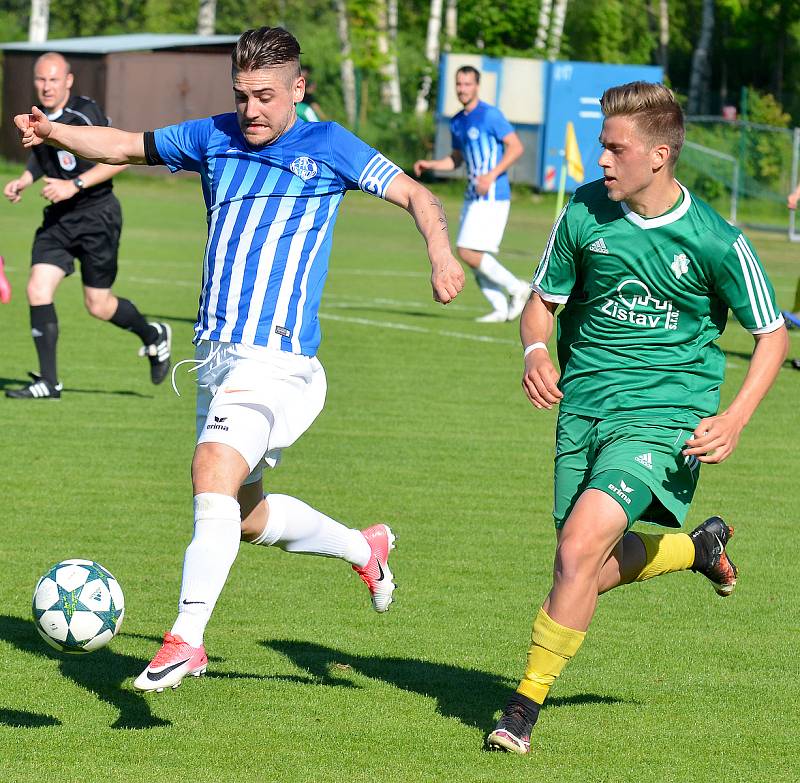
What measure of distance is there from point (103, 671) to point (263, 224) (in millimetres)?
1639

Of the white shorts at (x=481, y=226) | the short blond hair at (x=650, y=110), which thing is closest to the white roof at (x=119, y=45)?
the white shorts at (x=481, y=226)

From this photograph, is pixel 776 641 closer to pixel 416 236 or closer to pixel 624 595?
pixel 624 595

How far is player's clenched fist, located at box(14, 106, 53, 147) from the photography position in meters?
5.50

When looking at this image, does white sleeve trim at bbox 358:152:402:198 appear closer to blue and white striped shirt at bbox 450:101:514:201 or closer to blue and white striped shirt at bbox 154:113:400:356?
blue and white striped shirt at bbox 154:113:400:356

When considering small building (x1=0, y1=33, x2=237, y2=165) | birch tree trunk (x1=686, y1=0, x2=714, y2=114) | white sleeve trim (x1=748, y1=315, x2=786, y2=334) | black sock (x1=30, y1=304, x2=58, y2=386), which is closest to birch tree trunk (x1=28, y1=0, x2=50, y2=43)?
small building (x1=0, y1=33, x2=237, y2=165)

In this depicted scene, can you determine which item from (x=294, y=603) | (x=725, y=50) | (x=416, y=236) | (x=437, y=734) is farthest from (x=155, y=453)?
(x=725, y=50)

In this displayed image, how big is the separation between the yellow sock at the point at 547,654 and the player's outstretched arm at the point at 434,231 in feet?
3.50

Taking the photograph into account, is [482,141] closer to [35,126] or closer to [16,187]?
[16,187]

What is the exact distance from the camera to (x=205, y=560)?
478 cm

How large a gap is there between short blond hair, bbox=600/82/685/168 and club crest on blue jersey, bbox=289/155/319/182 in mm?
1059

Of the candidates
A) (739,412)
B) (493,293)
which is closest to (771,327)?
(739,412)

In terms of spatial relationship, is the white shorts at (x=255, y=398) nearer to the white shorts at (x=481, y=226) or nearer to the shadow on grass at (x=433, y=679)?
the shadow on grass at (x=433, y=679)

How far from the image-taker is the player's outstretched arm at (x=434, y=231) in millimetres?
4988

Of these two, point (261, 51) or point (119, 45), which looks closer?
point (261, 51)
